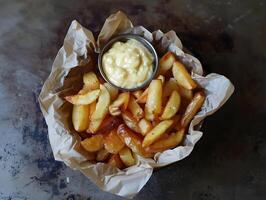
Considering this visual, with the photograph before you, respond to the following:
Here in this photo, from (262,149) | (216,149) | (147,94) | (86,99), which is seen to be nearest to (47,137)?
(86,99)

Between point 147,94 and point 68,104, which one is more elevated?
point 147,94

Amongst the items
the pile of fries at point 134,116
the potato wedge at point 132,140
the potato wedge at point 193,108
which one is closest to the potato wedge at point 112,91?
the pile of fries at point 134,116

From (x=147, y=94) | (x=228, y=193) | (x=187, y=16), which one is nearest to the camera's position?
(x=147, y=94)

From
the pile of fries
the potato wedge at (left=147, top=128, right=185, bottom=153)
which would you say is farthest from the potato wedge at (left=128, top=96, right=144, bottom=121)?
the potato wedge at (left=147, top=128, right=185, bottom=153)

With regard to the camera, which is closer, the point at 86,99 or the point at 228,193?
the point at 86,99

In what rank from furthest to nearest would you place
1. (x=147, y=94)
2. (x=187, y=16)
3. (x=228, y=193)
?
1. (x=187, y=16)
2. (x=228, y=193)
3. (x=147, y=94)

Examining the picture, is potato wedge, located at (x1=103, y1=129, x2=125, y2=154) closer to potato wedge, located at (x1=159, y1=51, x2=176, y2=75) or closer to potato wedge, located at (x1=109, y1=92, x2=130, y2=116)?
potato wedge, located at (x1=109, y1=92, x2=130, y2=116)

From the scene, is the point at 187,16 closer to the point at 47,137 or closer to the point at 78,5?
the point at 78,5

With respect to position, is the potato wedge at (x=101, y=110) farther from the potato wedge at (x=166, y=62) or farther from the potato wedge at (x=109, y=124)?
the potato wedge at (x=166, y=62)
